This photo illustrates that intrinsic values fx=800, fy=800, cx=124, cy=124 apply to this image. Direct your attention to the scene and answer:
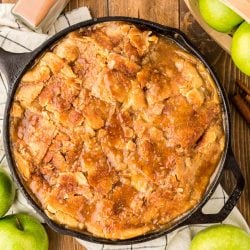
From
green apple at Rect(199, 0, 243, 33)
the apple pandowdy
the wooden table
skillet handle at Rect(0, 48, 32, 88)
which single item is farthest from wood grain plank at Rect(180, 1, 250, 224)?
skillet handle at Rect(0, 48, 32, 88)

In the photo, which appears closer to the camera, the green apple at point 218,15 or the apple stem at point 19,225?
the green apple at point 218,15

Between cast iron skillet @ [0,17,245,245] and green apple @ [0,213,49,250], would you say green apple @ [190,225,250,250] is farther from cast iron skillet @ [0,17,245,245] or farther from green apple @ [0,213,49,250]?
green apple @ [0,213,49,250]

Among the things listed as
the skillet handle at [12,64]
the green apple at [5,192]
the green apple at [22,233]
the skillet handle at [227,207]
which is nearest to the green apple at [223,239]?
the skillet handle at [227,207]

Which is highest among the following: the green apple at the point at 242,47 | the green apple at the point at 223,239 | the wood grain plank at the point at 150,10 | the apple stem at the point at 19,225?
the green apple at the point at 242,47

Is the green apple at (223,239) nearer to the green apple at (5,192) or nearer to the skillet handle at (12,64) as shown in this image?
the green apple at (5,192)

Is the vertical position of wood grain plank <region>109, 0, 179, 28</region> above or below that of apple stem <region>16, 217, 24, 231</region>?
above

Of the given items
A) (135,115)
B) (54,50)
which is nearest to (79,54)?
(54,50)
